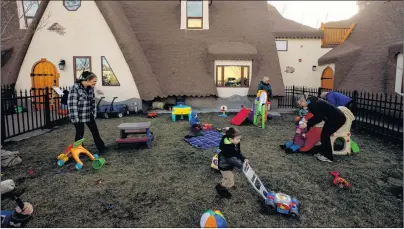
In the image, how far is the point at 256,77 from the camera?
14688 mm

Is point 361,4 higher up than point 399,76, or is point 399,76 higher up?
point 361,4

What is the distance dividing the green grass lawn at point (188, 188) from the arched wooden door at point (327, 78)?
13.5 m

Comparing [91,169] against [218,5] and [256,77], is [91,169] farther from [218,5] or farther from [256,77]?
[218,5]

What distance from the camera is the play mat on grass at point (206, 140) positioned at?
698 cm

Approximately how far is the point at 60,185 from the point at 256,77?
1227cm

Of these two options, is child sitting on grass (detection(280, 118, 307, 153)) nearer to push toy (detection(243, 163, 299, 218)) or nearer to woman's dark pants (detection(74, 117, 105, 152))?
push toy (detection(243, 163, 299, 218))

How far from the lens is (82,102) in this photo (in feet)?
19.0

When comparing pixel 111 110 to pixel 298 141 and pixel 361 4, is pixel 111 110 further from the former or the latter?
pixel 361 4

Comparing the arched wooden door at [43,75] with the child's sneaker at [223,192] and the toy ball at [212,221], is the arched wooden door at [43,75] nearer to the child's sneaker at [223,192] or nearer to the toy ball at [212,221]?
the child's sneaker at [223,192]

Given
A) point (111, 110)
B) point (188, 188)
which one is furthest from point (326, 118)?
point (111, 110)

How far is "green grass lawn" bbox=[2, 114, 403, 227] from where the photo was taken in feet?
11.3

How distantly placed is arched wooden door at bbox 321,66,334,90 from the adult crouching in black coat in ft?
49.4

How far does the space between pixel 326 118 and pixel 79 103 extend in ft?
19.0

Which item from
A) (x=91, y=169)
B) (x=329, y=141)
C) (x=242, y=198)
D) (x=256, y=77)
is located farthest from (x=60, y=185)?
(x=256, y=77)
